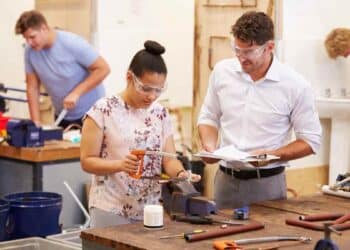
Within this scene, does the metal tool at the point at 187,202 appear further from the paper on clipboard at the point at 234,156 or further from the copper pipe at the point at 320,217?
the copper pipe at the point at 320,217

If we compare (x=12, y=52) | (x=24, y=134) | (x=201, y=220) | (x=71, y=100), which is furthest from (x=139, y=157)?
(x=12, y=52)

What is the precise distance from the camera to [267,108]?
3.34m

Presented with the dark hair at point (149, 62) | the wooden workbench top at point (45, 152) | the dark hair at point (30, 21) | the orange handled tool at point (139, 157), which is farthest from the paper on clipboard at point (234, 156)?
the dark hair at point (30, 21)

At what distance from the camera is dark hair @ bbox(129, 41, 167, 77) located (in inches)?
118

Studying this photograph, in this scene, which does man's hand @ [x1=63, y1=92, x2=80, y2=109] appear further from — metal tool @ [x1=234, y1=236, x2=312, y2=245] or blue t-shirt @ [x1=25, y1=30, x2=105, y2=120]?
metal tool @ [x1=234, y1=236, x2=312, y2=245]

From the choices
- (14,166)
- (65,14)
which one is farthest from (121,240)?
(65,14)

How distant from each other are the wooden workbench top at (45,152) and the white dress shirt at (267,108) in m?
1.52

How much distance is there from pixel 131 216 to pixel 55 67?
227cm

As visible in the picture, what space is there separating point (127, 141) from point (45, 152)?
1.64 meters

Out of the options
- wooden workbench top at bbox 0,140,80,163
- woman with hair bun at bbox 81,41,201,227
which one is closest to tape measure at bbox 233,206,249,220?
woman with hair bun at bbox 81,41,201,227

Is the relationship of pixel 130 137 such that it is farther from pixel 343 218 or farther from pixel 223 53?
pixel 223 53

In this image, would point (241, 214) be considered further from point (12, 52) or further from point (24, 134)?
point (12, 52)

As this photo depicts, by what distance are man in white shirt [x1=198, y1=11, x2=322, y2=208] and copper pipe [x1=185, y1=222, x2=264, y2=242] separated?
1.96 ft

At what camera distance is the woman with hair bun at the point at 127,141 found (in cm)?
301
